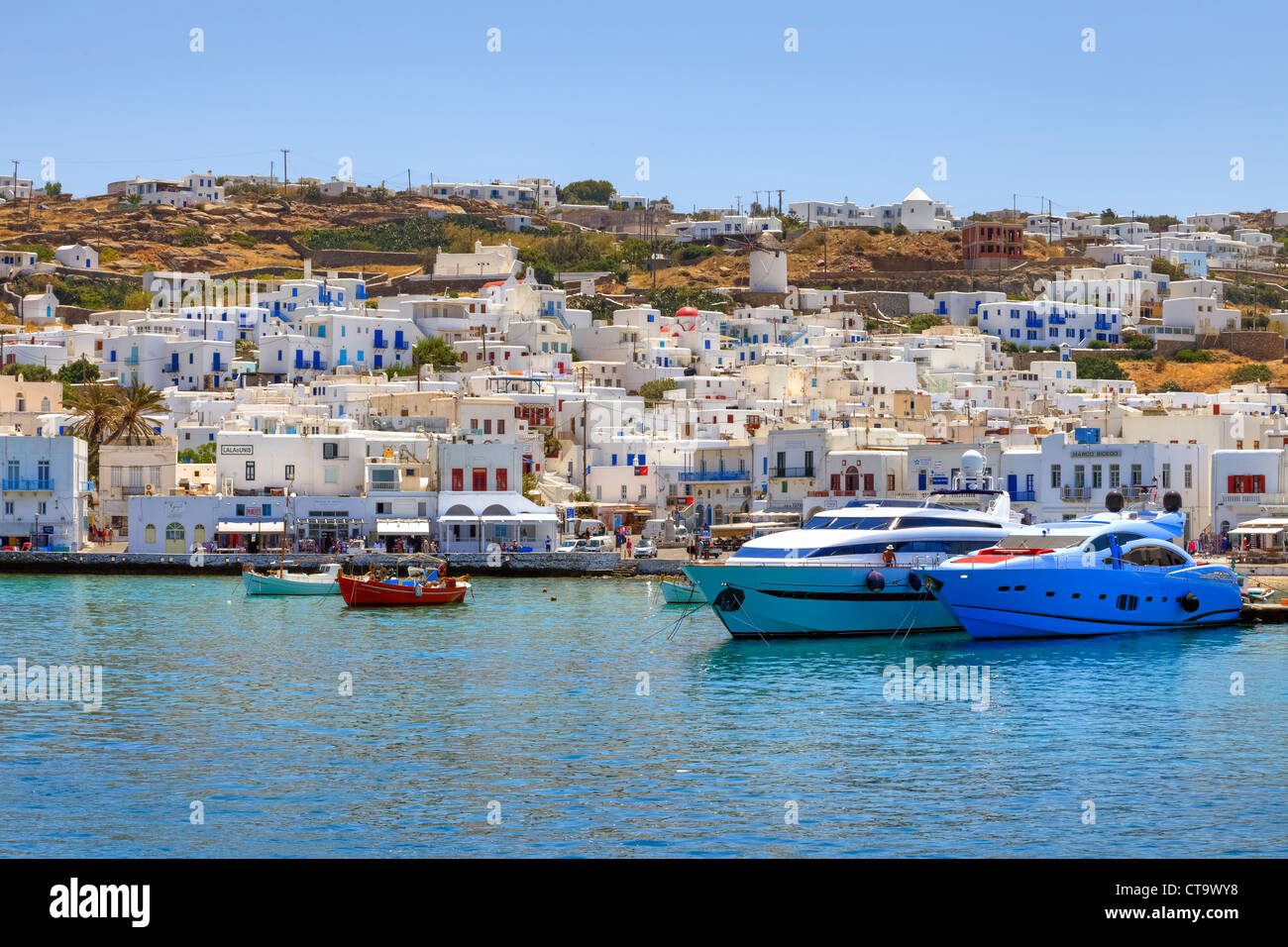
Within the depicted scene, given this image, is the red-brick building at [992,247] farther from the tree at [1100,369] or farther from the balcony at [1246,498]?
the balcony at [1246,498]

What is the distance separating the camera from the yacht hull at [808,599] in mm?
39188

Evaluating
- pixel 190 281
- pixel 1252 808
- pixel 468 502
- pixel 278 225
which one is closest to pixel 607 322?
pixel 190 281

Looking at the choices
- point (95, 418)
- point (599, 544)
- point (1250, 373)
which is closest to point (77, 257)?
point (95, 418)

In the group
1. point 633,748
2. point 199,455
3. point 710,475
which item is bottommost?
point 633,748

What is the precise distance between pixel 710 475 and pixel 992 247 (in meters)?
73.7

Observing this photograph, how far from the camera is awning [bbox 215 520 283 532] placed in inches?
2438

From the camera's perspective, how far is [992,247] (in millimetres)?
135375

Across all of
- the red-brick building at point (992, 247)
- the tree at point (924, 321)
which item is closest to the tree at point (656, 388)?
the tree at point (924, 321)

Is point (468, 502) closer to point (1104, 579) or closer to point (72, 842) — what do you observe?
point (1104, 579)

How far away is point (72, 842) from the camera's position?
58.0 feet

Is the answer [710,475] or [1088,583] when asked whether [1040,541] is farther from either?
[710,475]

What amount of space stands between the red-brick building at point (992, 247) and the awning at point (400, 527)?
84.1 metres
